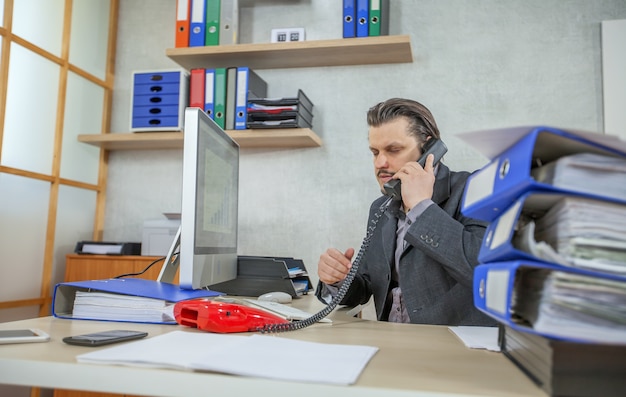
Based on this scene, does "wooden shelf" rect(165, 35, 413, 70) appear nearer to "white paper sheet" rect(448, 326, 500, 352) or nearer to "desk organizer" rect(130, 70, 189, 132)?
"desk organizer" rect(130, 70, 189, 132)

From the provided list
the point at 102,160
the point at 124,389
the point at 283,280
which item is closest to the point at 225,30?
the point at 102,160

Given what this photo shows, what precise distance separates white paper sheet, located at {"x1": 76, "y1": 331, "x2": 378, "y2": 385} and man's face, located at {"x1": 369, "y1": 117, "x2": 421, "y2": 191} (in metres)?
1.14

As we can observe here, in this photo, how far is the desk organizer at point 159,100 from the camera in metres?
3.02

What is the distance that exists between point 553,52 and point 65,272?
114 inches

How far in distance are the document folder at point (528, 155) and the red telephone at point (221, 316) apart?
1.65ft

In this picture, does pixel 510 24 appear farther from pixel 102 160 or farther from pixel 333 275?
pixel 102 160

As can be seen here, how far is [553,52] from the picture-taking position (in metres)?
2.96

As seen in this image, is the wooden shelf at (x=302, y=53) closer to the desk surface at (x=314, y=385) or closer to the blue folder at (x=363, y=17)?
the blue folder at (x=363, y=17)

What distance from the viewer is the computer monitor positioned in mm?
1207

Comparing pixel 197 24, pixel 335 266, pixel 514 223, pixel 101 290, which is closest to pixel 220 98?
pixel 197 24

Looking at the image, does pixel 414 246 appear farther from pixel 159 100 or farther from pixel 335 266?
pixel 159 100

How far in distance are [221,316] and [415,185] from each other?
0.67 meters

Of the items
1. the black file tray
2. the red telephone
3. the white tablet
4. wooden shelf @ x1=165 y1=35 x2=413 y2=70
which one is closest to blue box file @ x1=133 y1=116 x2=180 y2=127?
wooden shelf @ x1=165 y1=35 x2=413 y2=70

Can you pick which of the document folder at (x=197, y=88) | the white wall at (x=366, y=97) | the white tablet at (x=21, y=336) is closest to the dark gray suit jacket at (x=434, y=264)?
the white tablet at (x=21, y=336)
